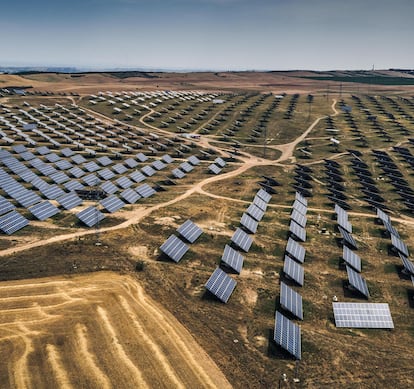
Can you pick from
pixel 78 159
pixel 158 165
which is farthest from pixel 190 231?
pixel 78 159

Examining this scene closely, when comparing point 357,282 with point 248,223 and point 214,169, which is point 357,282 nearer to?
point 248,223

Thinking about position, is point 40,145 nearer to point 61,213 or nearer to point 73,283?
point 61,213

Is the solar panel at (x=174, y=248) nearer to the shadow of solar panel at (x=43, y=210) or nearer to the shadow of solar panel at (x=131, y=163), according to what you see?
the shadow of solar panel at (x=43, y=210)

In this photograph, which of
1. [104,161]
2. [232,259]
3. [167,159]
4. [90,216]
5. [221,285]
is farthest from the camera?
[167,159]

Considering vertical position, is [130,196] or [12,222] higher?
[12,222]

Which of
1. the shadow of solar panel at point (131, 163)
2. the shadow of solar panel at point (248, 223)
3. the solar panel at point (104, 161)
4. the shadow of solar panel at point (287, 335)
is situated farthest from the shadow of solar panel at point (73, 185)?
the shadow of solar panel at point (287, 335)

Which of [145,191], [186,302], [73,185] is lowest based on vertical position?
[186,302]

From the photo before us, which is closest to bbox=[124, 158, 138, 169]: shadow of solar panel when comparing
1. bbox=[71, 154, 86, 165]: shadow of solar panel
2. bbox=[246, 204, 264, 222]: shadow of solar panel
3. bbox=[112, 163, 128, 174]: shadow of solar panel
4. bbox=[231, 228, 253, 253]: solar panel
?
bbox=[112, 163, 128, 174]: shadow of solar panel

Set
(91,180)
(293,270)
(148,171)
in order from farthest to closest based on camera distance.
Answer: (148,171) → (91,180) → (293,270)
